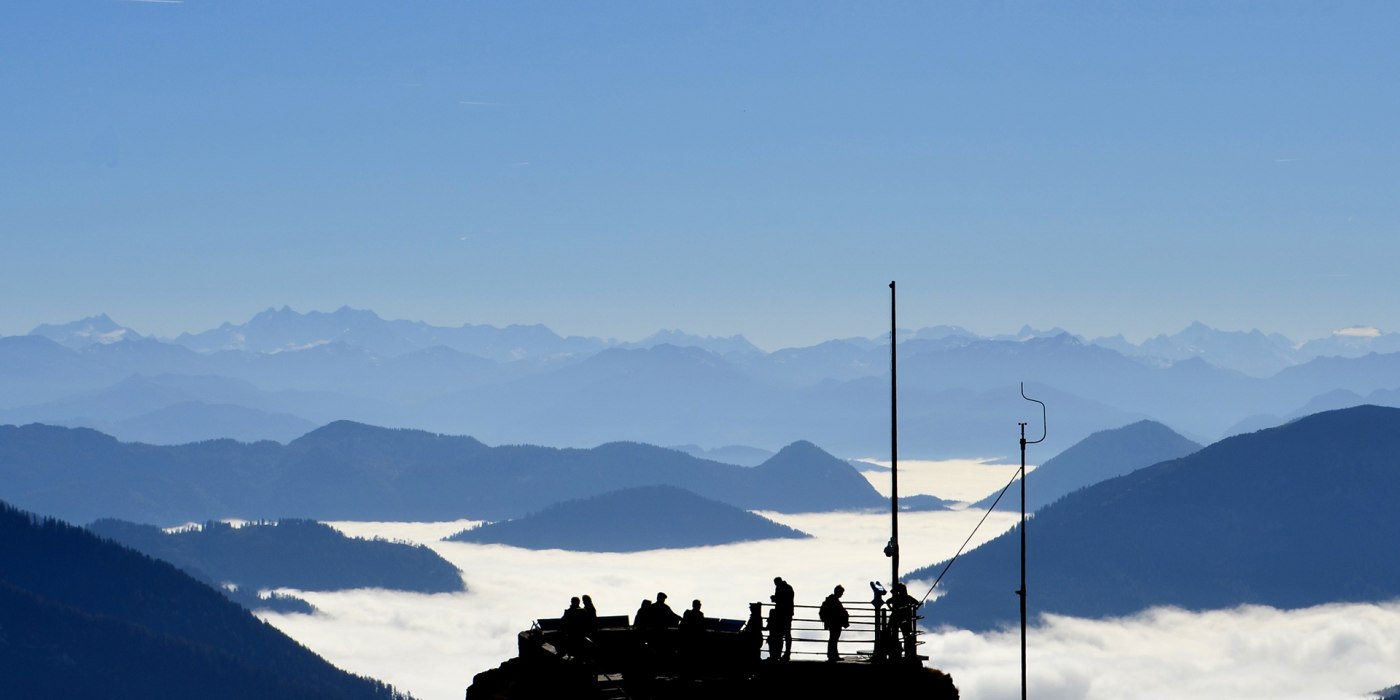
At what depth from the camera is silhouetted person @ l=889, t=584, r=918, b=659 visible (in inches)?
1361

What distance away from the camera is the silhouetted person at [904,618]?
3456 centimetres

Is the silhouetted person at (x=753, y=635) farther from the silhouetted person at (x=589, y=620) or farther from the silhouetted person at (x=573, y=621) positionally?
the silhouetted person at (x=573, y=621)

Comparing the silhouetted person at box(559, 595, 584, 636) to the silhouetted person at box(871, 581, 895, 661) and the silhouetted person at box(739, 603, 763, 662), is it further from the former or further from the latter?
the silhouetted person at box(871, 581, 895, 661)

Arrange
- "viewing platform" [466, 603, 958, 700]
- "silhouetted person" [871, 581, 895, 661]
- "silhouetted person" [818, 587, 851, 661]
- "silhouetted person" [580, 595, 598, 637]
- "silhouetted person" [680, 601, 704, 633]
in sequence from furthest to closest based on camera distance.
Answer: "silhouetted person" [818, 587, 851, 661]
"silhouetted person" [580, 595, 598, 637]
"silhouetted person" [680, 601, 704, 633]
"silhouetted person" [871, 581, 895, 661]
"viewing platform" [466, 603, 958, 700]

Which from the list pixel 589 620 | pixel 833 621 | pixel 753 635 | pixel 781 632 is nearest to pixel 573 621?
pixel 589 620

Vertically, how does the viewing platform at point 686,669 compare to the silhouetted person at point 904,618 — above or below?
below

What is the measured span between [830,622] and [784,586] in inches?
56.9

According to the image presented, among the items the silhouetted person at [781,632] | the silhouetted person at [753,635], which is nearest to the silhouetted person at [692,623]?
the silhouetted person at [753,635]

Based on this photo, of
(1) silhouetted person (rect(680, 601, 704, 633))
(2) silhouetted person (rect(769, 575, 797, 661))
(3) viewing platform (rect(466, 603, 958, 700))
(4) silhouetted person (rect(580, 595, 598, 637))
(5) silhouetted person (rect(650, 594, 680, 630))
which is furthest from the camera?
(5) silhouetted person (rect(650, 594, 680, 630))

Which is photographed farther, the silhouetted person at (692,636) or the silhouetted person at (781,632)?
the silhouetted person at (781,632)

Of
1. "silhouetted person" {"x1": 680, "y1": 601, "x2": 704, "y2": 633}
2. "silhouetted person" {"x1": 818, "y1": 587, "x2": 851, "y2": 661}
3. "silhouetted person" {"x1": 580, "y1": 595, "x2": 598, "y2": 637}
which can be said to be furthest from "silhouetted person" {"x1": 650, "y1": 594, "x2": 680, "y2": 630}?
"silhouetted person" {"x1": 818, "y1": 587, "x2": 851, "y2": 661}

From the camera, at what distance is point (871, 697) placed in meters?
33.7

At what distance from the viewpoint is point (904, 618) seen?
34.7 metres

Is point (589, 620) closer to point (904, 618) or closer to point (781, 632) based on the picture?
point (781, 632)
